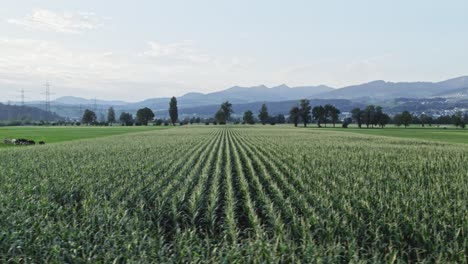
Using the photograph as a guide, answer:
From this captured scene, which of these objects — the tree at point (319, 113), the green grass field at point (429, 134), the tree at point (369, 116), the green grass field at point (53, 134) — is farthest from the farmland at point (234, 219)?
the tree at point (319, 113)

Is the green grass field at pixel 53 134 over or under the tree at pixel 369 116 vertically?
under

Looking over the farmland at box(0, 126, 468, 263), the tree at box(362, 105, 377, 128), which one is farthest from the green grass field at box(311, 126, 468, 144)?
the farmland at box(0, 126, 468, 263)

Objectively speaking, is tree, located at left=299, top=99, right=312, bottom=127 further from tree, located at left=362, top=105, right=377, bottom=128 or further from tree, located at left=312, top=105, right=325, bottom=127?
tree, located at left=362, top=105, right=377, bottom=128

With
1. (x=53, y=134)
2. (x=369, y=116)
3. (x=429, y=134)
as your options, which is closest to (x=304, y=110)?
(x=369, y=116)

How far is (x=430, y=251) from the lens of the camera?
9.05 m

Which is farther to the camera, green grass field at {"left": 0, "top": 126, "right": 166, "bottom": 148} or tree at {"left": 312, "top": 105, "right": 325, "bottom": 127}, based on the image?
tree at {"left": 312, "top": 105, "right": 325, "bottom": 127}

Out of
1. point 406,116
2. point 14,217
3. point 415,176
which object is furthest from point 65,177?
point 406,116

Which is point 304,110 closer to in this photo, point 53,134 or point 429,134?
point 429,134

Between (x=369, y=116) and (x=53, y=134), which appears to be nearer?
(x=53, y=134)

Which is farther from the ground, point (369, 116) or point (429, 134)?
point (369, 116)

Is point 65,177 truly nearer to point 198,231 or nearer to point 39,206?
point 39,206

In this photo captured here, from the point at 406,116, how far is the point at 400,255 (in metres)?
174

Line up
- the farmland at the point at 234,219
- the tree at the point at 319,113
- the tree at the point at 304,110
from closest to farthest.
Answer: the farmland at the point at 234,219, the tree at the point at 304,110, the tree at the point at 319,113

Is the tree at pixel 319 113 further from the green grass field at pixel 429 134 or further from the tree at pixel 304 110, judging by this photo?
the green grass field at pixel 429 134
